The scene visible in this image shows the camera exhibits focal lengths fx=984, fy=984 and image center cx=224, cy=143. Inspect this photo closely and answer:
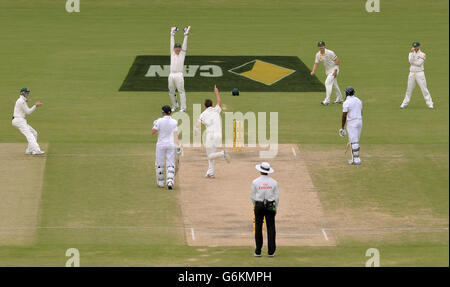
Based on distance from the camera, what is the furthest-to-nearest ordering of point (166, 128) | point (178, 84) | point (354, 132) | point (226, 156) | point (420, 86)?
point (420, 86) < point (178, 84) < point (354, 132) < point (226, 156) < point (166, 128)

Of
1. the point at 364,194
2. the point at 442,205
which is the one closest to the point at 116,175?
the point at 364,194

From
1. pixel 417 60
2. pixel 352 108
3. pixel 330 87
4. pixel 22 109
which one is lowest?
pixel 352 108

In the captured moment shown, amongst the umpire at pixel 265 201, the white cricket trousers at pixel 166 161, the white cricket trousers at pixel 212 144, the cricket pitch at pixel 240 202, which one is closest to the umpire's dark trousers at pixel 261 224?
the umpire at pixel 265 201

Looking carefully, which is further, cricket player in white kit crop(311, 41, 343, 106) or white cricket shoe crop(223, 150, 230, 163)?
cricket player in white kit crop(311, 41, 343, 106)

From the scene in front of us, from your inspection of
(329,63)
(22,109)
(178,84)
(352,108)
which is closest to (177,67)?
(178,84)

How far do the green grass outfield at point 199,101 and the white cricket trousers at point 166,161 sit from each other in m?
0.43

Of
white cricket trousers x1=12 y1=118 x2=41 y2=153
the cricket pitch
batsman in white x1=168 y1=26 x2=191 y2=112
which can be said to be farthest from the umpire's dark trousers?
batsman in white x1=168 y1=26 x2=191 y2=112

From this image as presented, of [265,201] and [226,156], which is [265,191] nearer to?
[265,201]

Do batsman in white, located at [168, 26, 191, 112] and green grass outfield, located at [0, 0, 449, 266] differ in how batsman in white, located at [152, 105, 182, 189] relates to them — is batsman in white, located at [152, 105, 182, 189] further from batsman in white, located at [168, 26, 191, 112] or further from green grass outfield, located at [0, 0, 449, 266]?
batsman in white, located at [168, 26, 191, 112]

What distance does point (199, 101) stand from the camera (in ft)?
115

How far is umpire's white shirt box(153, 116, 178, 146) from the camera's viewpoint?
78.6 ft

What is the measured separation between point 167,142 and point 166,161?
51cm

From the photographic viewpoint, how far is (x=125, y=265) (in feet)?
60.7

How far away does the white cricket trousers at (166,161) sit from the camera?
950 inches
